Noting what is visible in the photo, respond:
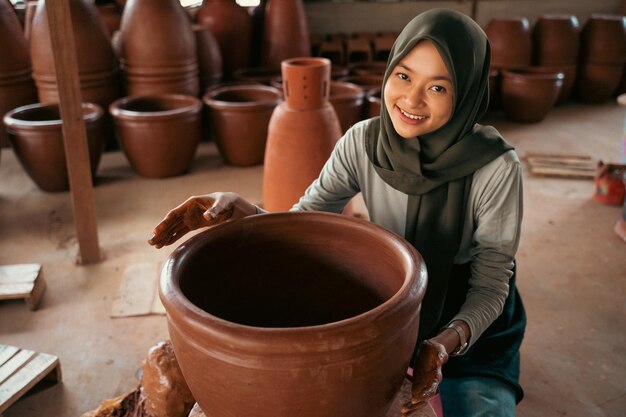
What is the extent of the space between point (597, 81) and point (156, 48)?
14.3ft

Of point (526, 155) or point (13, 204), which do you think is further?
point (526, 155)

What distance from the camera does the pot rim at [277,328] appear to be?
2.86 ft

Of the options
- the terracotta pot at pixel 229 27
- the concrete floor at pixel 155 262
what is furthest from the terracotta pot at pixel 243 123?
the terracotta pot at pixel 229 27

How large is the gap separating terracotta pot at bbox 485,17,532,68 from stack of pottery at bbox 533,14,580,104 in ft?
0.64

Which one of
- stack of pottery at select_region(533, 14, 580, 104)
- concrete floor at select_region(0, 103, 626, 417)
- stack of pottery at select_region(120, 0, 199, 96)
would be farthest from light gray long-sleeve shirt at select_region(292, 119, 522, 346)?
stack of pottery at select_region(533, 14, 580, 104)

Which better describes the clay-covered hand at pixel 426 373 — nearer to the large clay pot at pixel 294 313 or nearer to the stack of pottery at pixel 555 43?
the large clay pot at pixel 294 313

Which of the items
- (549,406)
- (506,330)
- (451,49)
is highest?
(451,49)

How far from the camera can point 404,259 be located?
43.4 inches

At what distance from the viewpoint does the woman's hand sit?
1209 millimetres

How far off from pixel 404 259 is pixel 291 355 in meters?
0.33

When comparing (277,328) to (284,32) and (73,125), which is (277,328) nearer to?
(73,125)

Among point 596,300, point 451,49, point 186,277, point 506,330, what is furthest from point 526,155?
point 186,277

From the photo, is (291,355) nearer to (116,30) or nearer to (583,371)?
(583,371)

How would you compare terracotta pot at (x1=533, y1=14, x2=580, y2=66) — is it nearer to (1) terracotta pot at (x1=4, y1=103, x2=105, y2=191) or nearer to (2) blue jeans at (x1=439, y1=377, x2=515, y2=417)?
(1) terracotta pot at (x1=4, y1=103, x2=105, y2=191)
